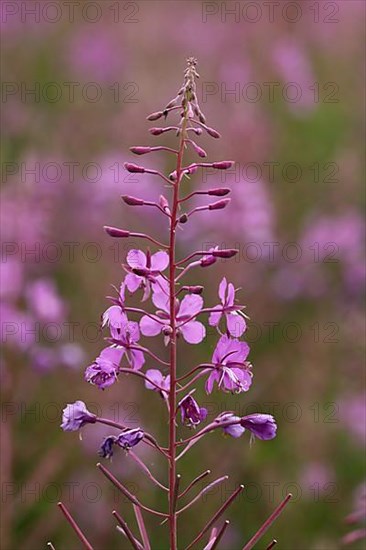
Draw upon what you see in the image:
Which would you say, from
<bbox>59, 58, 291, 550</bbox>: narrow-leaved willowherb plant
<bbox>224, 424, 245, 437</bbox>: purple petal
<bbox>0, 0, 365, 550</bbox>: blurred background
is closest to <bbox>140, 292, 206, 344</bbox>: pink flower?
<bbox>59, 58, 291, 550</bbox>: narrow-leaved willowherb plant

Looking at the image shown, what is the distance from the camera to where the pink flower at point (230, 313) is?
1712 millimetres

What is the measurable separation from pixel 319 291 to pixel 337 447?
0.72 metres

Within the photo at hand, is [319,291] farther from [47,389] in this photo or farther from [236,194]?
[47,389]

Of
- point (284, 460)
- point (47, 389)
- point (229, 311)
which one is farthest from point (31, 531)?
point (229, 311)

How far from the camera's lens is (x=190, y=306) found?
1744mm

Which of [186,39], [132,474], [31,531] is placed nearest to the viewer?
[31,531]

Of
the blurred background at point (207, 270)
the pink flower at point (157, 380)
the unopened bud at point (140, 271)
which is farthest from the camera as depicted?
the blurred background at point (207, 270)

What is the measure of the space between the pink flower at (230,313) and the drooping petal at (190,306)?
0.11ft

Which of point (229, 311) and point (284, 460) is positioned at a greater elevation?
point (229, 311)

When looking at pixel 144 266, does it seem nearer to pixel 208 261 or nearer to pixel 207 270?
pixel 208 261

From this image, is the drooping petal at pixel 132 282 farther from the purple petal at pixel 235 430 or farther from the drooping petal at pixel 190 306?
the purple petal at pixel 235 430

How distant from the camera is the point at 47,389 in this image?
442 centimetres

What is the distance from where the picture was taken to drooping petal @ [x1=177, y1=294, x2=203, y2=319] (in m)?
1.74

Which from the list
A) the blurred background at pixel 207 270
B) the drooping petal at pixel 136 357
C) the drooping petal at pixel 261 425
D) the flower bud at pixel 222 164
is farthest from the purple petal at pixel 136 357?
the blurred background at pixel 207 270
